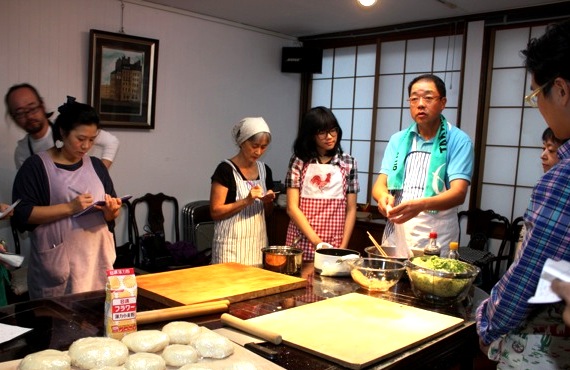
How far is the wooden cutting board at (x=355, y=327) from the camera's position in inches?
48.3

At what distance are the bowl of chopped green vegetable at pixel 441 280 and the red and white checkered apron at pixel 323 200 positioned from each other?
933 millimetres

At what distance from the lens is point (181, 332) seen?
4.05 feet

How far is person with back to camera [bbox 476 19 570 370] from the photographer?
3.45 feet

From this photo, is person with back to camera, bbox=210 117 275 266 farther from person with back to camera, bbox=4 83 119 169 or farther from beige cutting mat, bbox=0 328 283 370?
beige cutting mat, bbox=0 328 283 370

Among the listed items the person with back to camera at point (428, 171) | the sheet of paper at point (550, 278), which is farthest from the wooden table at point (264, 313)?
the person with back to camera at point (428, 171)

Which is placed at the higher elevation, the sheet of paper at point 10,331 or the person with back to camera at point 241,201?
the person with back to camera at point 241,201

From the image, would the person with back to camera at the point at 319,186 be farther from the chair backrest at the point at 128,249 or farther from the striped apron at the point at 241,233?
the chair backrest at the point at 128,249

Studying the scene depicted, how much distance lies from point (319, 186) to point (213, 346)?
1.57 m

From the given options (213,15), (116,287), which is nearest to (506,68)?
(213,15)

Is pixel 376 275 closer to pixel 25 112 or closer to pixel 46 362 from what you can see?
pixel 46 362

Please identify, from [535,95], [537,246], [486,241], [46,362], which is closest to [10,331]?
[46,362]

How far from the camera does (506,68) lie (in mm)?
4348

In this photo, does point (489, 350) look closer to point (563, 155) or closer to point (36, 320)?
point (563, 155)

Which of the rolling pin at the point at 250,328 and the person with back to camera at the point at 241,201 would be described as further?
the person with back to camera at the point at 241,201
